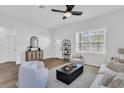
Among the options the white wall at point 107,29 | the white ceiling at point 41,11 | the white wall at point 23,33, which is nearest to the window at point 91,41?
the white wall at point 107,29

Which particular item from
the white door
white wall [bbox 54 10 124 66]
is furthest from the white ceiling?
the white door

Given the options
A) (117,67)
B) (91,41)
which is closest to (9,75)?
(117,67)

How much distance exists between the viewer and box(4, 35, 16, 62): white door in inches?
250

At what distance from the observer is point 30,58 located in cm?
606

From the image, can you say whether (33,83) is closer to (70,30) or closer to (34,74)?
(34,74)

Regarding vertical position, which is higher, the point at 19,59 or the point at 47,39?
the point at 47,39

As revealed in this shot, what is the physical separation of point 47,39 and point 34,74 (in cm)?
560

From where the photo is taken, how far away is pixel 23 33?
5973 millimetres

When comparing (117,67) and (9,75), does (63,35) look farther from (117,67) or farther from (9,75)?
(117,67)

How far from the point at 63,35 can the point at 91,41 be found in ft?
7.94

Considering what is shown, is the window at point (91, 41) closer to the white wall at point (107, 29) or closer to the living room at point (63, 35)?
the living room at point (63, 35)

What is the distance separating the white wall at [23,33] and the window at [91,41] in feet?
9.17
